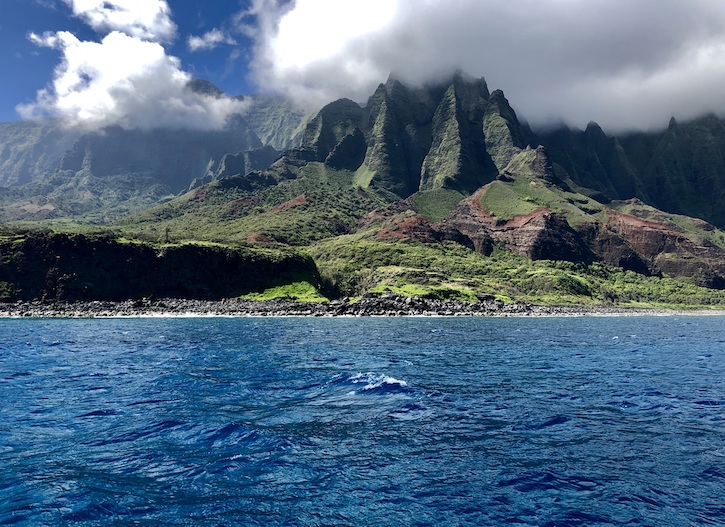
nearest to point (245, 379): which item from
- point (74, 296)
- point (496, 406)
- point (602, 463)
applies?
point (496, 406)

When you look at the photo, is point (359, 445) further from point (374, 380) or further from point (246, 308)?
point (246, 308)

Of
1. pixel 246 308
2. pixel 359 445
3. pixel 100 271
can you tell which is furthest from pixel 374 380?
pixel 100 271

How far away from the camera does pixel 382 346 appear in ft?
232

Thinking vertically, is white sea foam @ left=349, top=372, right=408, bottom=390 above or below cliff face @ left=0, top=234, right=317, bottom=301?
below

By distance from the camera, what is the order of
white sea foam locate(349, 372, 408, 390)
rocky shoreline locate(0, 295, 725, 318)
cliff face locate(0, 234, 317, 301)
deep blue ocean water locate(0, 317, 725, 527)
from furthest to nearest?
cliff face locate(0, 234, 317, 301), rocky shoreline locate(0, 295, 725, 318), white sea foam locate(349, 372, 408, 390), deep blue ocean water locate(0, 317, 725, 527)

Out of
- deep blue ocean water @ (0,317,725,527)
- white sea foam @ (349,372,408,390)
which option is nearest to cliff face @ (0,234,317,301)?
deep blue ocean water @ (0,317,725,527)

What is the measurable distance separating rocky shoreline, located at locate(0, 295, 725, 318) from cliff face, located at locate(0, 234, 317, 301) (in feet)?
25.1

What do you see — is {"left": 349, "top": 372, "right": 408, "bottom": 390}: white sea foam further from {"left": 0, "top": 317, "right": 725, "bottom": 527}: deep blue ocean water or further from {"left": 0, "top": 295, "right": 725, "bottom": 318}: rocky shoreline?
{"left": 0, "top": 295, "right": 725, "bottom": 318}: rocky shoreline

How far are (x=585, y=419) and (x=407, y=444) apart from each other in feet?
39.5

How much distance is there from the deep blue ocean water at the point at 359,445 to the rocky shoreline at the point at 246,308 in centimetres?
11009

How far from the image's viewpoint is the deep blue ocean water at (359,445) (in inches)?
645

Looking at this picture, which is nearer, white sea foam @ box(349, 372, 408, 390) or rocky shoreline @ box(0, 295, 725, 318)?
white sea foam @ box(349, 372, 408, 390)

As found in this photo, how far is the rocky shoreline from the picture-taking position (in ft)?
504

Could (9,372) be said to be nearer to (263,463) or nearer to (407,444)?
(263,463)
